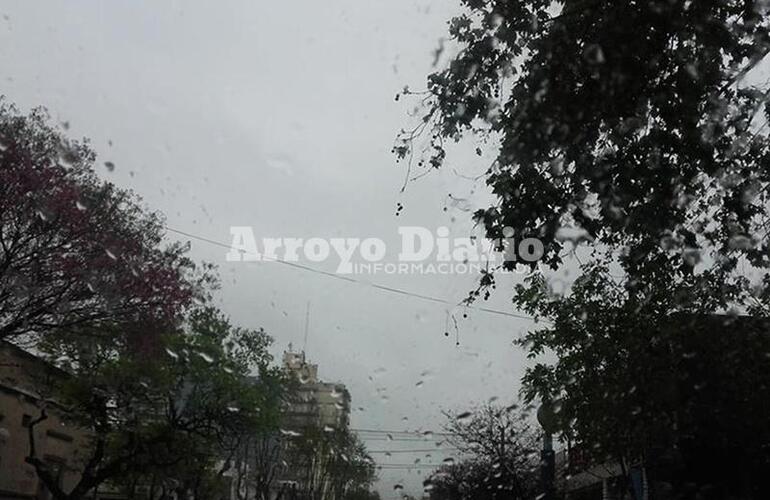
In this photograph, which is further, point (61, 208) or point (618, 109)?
point (61, 208)

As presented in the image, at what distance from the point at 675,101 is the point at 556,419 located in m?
6.11

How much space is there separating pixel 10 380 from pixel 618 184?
14578 millimetres

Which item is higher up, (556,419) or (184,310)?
(184,310)

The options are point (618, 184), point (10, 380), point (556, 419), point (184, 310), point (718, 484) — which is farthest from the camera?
point (10, 380)

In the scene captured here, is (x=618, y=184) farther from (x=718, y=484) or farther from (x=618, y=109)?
(x=718, y=484)

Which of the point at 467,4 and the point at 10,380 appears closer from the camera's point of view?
the point at 467,4

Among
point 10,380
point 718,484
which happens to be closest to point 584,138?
point 718,484

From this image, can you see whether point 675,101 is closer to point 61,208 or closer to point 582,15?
point 582,15

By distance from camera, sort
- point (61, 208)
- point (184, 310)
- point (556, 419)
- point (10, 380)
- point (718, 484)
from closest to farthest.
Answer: point (61, 208) < point (556, 419) < point (184, 310) < point (718, 484) < point (10, 380)

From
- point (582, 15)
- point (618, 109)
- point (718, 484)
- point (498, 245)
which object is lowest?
point (718, 484)

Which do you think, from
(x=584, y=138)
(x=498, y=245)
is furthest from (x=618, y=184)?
(x=498, y=245)

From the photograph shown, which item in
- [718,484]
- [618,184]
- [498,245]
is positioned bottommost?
[718,484]

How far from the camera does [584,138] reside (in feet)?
21.3

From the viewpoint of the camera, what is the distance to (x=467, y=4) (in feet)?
21.9
